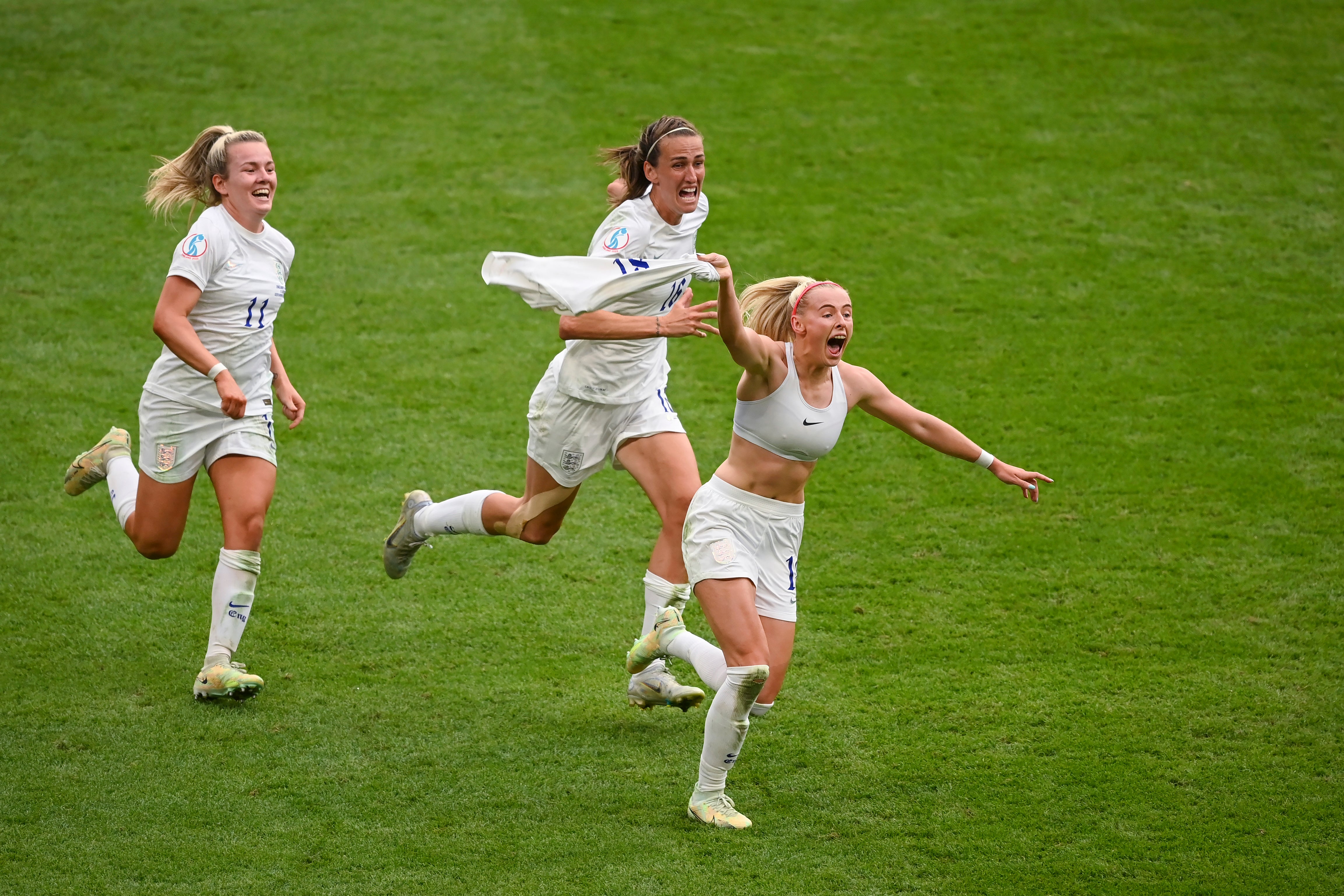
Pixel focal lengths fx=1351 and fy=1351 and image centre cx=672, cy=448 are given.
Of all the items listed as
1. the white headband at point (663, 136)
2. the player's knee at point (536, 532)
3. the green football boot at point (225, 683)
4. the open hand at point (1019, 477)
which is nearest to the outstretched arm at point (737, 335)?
the white headband at point (663, 136)

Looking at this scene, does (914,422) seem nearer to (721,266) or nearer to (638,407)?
(721,266)

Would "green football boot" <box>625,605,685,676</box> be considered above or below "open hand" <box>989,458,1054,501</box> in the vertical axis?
below

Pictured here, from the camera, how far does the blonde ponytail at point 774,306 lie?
5.46 metres

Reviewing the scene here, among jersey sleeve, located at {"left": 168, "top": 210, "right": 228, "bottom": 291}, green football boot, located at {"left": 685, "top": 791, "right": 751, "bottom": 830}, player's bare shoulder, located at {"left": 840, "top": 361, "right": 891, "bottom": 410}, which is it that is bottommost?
green football boot, located at {"left": 685, "top": 791, "right": 751, "bottom": 830}

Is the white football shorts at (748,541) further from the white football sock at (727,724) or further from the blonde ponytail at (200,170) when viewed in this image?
the blonde ponytail at (200,170)

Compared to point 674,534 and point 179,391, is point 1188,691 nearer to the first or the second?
point 674,534

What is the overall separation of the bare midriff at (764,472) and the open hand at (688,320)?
1.94 feet

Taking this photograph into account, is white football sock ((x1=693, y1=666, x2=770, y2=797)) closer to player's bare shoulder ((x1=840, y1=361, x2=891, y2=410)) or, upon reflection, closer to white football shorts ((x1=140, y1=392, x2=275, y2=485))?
player's bare shoulder ((x1=840, y1=361, x2=891, y2=410))

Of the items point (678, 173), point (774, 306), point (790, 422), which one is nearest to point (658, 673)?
point (790, 422)

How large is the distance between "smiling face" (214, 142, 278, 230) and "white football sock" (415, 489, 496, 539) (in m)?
1.61

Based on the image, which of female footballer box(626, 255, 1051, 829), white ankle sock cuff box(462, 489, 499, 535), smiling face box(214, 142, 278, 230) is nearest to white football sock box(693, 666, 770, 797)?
female footballer box(626, 255, 1051, 829)

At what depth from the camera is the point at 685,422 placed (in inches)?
355

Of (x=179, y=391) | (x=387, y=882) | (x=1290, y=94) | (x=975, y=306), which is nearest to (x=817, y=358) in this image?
(x=387, y=882)

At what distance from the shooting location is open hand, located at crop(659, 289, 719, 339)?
4.90 meters
